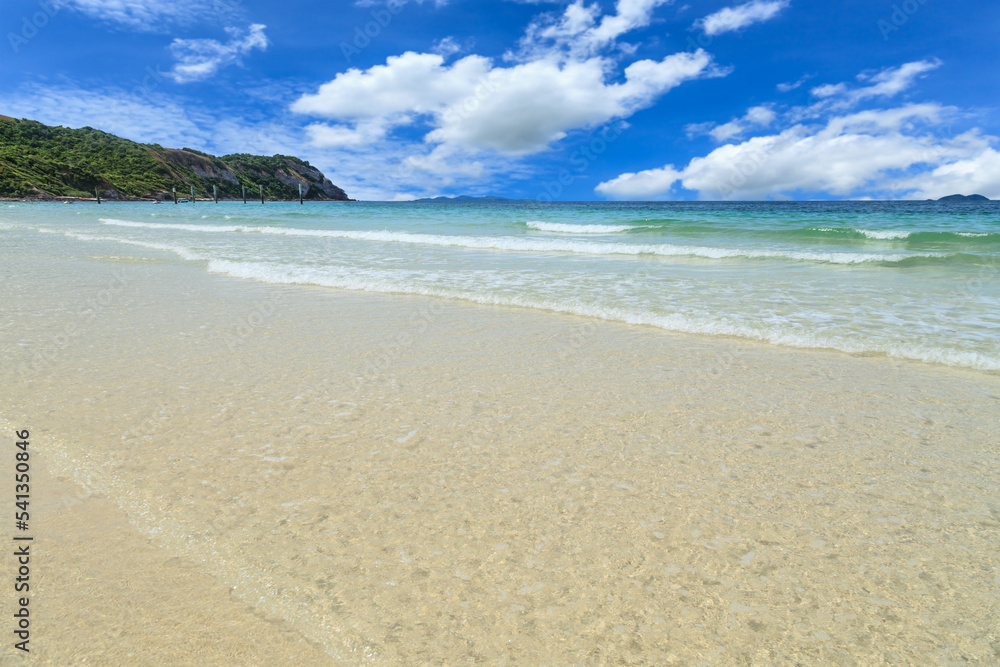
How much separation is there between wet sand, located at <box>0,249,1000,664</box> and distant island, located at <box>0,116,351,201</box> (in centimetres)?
8997

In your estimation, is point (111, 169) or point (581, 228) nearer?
point (581, 228)

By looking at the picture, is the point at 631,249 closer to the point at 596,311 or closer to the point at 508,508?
the point at 596,311

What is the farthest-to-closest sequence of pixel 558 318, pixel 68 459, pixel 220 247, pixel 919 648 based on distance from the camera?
pixel 220 247 → pixel 558 318 → pixel 68 459 → pixel 919 648

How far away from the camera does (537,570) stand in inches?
73.3

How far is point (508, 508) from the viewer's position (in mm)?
2252

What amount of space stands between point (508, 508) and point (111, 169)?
119 metres

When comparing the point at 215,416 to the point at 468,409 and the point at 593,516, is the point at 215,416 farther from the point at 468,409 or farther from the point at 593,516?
the point at 593,516

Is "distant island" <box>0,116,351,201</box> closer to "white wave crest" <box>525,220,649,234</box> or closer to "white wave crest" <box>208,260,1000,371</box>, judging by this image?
"white wave crest" <box>525,220,649,234</box>

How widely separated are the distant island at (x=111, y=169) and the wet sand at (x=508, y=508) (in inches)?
3542

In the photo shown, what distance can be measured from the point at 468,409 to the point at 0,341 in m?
4.78

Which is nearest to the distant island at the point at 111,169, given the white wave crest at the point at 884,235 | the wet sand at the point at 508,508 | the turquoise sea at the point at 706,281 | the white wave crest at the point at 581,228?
the turquoise sea at the point at 706,281

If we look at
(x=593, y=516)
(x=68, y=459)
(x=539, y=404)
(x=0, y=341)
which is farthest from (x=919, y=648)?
(x=0, y=341)

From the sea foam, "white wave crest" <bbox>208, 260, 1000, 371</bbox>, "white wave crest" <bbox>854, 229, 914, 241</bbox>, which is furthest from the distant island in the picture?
"white wave crest" <bbox>854, 229, 914, 241</bbox>

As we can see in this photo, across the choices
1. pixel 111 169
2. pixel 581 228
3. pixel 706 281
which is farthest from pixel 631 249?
pixel 111 169
